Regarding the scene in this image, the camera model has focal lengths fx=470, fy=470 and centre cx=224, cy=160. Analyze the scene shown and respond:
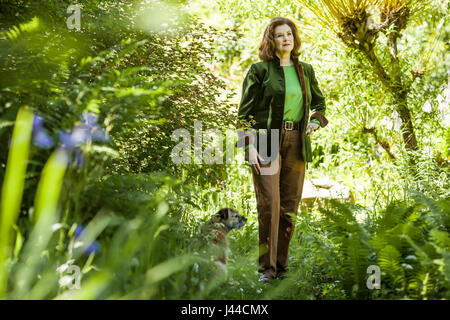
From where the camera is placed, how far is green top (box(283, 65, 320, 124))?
3.72m

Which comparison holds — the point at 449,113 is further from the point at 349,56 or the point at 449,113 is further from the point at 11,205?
the point at 11,205

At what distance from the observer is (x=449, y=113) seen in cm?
631

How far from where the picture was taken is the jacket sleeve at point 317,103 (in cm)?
405

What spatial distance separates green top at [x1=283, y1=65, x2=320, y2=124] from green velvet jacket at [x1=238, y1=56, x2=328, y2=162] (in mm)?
33

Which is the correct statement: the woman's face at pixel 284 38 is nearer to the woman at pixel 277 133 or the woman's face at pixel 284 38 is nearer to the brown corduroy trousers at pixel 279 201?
the woman at pixel 277 133

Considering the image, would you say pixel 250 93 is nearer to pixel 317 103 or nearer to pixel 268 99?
pixel 268 99

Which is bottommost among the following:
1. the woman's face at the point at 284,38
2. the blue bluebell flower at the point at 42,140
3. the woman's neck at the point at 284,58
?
the blue bluebell flower at the point at 42,140

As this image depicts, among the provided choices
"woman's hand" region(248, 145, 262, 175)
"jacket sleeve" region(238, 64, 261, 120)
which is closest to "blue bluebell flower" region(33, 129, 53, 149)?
"woman's hand" region(248, 145, 262, 175)

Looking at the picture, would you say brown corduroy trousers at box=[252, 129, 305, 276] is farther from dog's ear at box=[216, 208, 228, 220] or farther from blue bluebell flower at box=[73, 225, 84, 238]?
blue bluebell flower at box=[73, 225, 84, 238]

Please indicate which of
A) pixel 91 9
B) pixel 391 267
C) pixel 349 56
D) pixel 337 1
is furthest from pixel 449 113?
pixel 91 9

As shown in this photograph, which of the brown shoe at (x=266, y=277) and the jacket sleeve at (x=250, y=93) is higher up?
the jacket sleeve at (x=250, y=93)

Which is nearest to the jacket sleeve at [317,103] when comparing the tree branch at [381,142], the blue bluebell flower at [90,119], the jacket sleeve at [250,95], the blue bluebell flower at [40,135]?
the jacket sleeve at [250,95]

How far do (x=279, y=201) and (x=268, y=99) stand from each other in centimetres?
82
